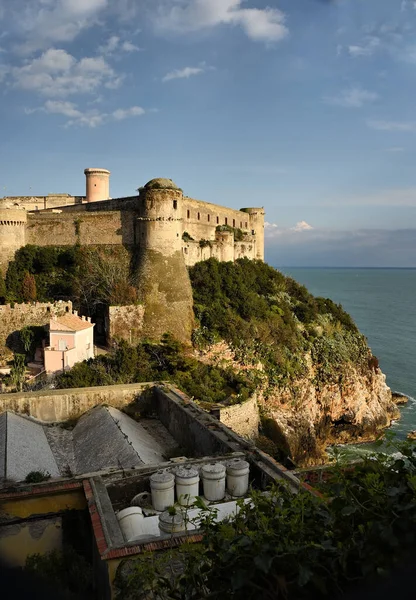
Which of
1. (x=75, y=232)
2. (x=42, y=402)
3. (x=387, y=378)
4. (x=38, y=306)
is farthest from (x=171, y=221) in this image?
(x=387, y=378)

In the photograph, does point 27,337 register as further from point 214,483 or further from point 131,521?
point 131,521

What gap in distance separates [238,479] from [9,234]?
2322 cm

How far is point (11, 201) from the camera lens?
35969 millimetres

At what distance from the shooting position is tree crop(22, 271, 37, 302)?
1014 inches

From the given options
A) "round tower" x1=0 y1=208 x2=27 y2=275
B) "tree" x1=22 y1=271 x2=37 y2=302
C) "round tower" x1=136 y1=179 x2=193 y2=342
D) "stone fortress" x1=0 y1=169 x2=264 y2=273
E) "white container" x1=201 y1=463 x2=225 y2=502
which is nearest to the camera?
"white container" x1=201 y1=463 x2=225 y2=502

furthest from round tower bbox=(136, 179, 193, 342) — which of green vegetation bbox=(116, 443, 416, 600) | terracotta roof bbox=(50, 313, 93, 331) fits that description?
green vegetation bbox=(116, 443, 416, 600)

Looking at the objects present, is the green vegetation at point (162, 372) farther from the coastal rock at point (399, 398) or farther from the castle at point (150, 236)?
the coastal rock at point (399, 398)

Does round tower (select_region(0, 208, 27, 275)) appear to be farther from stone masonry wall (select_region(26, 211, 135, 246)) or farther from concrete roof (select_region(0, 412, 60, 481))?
concrete roof (select_region(0, 412, 60, 481))

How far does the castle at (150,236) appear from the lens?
24797mm

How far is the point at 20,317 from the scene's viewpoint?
913 inches

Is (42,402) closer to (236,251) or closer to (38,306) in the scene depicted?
(38,306)

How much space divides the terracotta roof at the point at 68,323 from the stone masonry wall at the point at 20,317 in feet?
3.46

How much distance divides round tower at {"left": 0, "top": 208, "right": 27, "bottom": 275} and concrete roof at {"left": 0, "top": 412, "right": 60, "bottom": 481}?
16.4 m

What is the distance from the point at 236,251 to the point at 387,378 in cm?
1634
